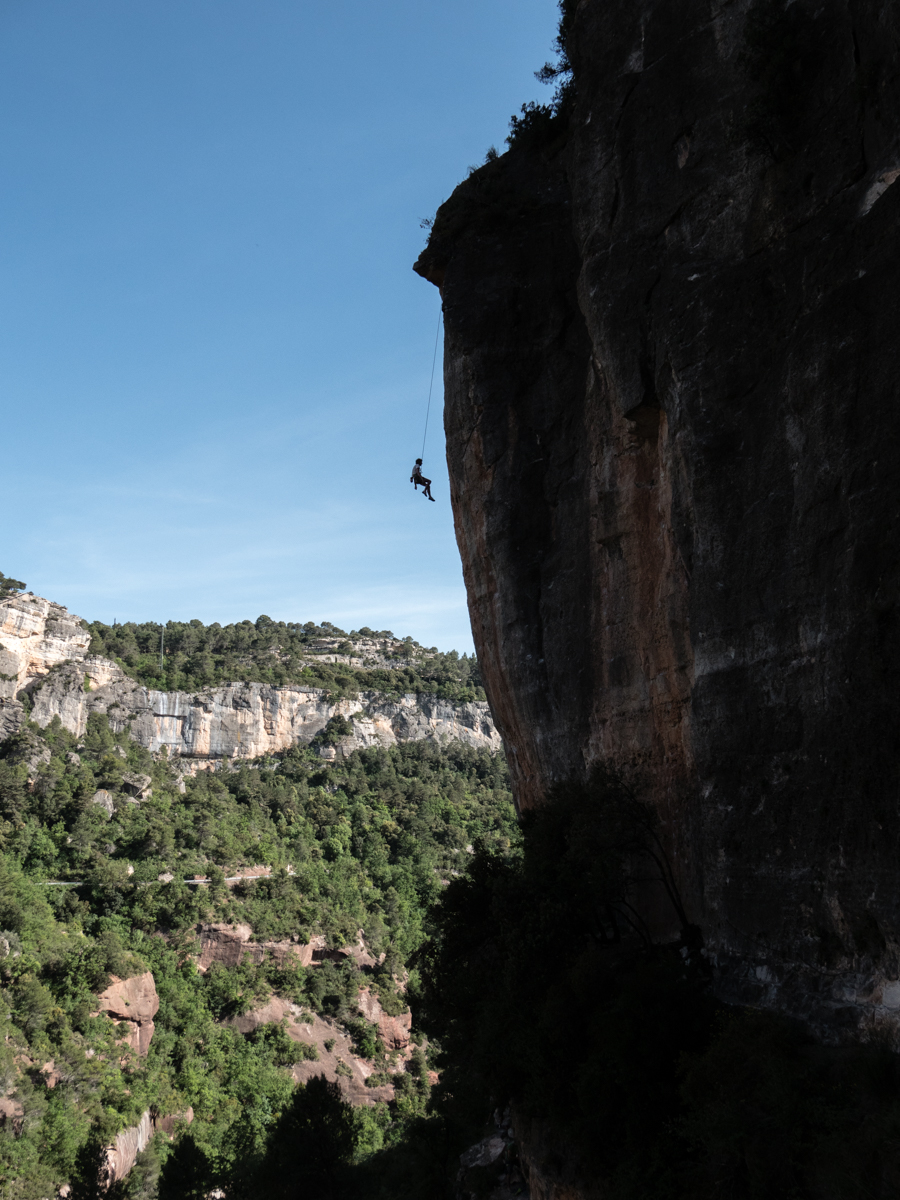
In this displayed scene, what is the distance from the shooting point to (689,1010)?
36.1 feet

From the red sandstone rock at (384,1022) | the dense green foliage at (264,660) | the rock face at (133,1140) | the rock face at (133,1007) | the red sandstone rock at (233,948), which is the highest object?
the dense green foliage at (264,660)

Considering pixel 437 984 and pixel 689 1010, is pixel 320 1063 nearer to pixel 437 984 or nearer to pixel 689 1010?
pixel 437 984

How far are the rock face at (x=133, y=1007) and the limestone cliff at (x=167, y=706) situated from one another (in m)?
23.5

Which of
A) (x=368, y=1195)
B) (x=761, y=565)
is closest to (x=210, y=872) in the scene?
(x=368, y=1195)

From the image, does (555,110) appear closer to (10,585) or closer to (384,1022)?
(384,1022)

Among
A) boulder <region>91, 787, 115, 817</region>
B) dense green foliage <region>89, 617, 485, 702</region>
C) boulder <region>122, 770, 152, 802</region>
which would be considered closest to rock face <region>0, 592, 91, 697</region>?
dense green foliage <region>89, 617, 485, 702</region>

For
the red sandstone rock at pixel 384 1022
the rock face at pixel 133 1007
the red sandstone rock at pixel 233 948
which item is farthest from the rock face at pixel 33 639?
the red sandstone rock at pixel 384 1022

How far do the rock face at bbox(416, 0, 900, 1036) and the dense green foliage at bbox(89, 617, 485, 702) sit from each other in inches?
2299

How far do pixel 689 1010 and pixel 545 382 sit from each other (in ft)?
39.9

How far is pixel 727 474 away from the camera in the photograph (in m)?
12.0

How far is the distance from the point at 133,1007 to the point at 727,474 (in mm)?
37410

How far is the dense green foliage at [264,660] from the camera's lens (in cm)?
7356

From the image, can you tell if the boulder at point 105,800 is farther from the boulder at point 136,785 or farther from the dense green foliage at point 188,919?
the boulder at point 136,785

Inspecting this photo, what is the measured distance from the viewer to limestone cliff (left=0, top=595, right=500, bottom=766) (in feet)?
195
